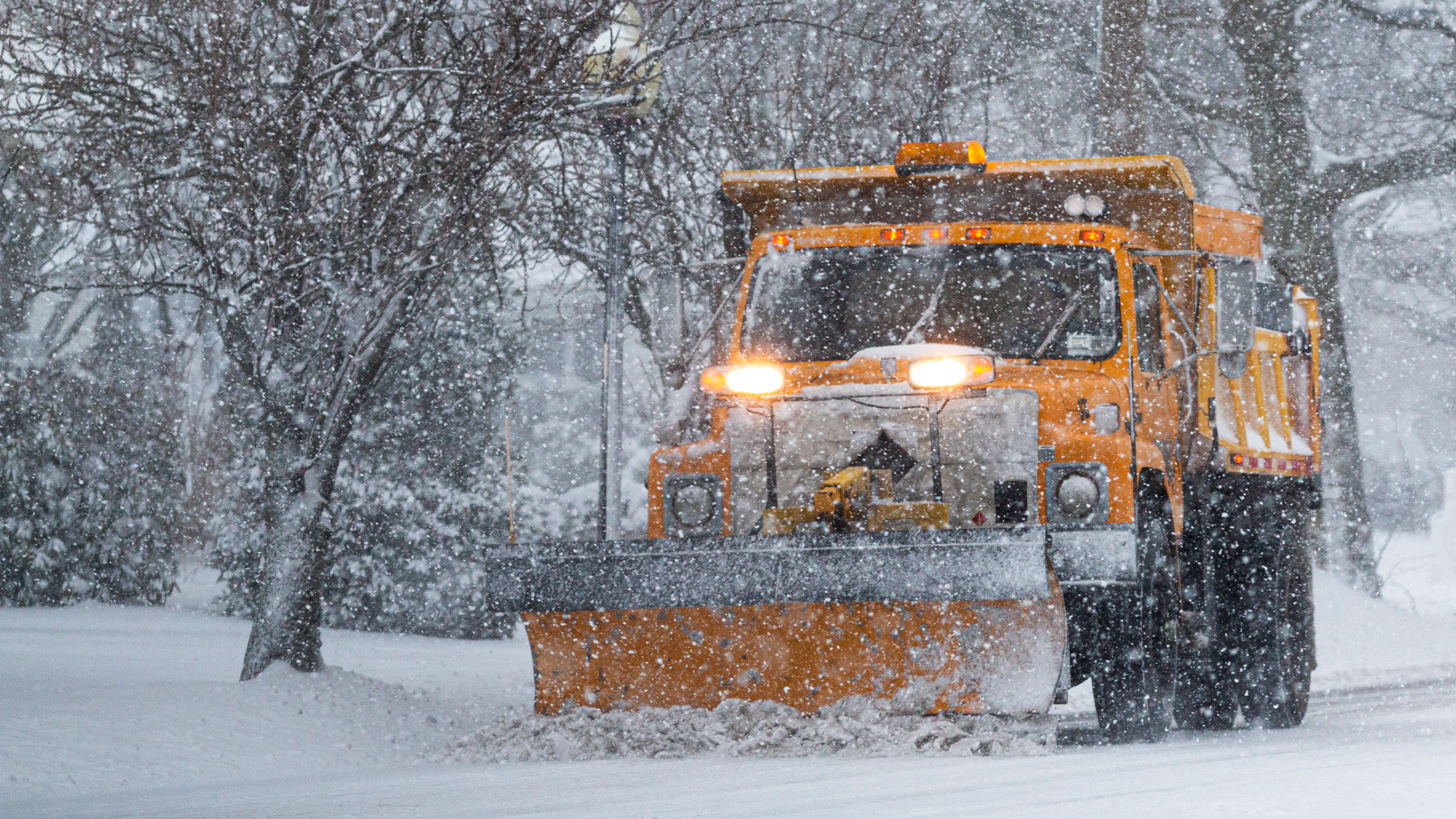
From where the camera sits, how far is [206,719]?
25.4 feet

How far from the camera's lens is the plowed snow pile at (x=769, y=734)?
6.36 meters

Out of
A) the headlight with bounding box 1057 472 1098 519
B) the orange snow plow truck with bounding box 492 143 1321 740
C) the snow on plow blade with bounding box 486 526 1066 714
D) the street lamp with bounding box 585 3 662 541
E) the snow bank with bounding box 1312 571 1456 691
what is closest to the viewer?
the snow on plow blade with bounding box 486 526 1066 714

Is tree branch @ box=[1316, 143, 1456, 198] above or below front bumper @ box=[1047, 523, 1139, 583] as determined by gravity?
above

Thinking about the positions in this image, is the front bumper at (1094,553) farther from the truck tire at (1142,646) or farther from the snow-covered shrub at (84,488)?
the snow-covered shrub at (84,488)

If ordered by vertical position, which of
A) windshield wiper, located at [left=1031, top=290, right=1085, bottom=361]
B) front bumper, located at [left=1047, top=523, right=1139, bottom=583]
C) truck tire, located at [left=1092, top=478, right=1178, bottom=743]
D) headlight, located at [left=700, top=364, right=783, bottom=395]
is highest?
windshield wiper, located at [left=1031, top=290, right=1085, bottom=361]

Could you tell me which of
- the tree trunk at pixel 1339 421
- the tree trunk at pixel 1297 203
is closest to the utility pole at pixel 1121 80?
the tree trunk at pixel 1297 203

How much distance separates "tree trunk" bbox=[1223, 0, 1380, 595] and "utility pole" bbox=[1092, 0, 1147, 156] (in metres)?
4.19

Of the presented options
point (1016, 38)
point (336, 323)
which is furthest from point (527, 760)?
point (1016, 38)

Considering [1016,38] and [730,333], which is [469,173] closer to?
[730,333]

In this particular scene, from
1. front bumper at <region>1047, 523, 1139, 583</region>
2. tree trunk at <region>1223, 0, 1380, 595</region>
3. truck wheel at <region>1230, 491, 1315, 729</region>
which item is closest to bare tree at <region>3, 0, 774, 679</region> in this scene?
front bumper at <region>1047, 523, 1139, 583</region>

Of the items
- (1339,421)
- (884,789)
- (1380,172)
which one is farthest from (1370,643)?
(884,789)

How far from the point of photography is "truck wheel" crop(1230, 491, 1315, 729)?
9.11 meters

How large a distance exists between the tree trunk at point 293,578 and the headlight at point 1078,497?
13.8 feet

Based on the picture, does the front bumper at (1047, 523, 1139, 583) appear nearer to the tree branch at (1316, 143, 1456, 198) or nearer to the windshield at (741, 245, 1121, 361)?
the windshield at (741, 245, 1121, 361)
